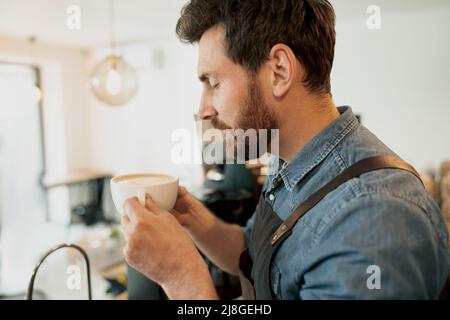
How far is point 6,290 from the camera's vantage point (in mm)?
2234

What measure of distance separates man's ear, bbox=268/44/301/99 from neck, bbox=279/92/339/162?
1.5 inches

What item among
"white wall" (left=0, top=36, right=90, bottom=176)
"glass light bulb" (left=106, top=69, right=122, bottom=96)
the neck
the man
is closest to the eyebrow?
the man

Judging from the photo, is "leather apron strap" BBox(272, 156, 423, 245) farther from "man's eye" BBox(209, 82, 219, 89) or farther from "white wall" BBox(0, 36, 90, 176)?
"white wall" BBox(0, 36, 90, 176)

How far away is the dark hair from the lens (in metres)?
0.57

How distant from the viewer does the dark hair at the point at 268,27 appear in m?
0.57

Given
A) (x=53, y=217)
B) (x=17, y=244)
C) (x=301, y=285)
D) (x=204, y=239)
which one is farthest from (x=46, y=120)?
(x=301, y=285)

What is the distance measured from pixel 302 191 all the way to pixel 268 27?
0.94 ft

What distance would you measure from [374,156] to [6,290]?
2.52m

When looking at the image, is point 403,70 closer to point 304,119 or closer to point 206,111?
point 304,119

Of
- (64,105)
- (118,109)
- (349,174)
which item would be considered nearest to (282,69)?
(349,174)

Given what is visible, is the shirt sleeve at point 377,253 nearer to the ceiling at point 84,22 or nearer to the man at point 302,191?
the man at point 302,191

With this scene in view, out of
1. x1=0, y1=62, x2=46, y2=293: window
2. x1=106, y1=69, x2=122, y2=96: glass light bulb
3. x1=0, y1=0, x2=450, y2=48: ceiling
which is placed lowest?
x1=0, y1=62, x2=46, y2=293: window

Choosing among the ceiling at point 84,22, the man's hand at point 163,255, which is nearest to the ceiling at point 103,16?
the ceiling at point 84,22

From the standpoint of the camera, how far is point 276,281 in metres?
0.58
